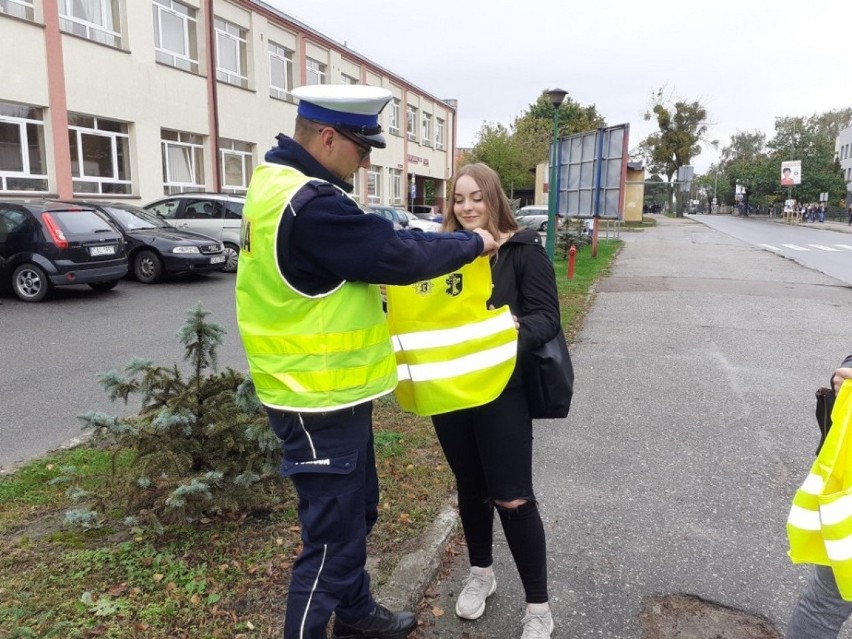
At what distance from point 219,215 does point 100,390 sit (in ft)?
33.3

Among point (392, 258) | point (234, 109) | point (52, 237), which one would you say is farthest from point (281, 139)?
point (234, 109)

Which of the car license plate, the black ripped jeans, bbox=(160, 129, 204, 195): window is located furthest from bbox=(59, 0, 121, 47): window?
the black ripped jeans

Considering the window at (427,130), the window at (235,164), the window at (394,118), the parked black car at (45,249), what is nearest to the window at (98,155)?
the window at (235,164)

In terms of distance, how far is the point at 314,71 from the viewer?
2917cm

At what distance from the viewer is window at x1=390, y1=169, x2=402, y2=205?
37500 mm

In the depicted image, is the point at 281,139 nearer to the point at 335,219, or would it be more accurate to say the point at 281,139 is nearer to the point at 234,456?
the point at 335,219

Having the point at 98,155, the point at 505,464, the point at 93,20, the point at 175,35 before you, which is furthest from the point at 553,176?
the point at 505,464

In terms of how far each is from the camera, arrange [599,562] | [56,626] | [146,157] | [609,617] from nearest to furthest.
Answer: [56,626] < [609,617] < [599,562] < [146,157]

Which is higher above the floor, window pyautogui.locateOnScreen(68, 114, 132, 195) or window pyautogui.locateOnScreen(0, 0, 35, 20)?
window pyautogui.locateOnScreen(0, 0, 35, 20)

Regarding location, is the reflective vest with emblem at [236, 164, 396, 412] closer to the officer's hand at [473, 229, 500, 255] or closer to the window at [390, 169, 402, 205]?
the officer's hand at [473, 229, 500, 255]

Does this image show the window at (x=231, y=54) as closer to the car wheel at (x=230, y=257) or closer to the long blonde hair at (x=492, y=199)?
the car wheel at (x=230, y=257)

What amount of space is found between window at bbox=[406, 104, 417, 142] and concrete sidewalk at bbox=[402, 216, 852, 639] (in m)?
32.9

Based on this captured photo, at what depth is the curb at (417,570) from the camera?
290 centimetres

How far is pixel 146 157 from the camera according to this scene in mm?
19094
